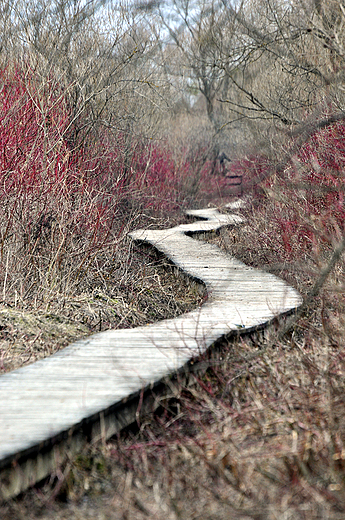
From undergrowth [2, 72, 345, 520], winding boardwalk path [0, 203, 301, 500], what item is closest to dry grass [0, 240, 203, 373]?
winding boardwalk path [0, 203, 301, 500]

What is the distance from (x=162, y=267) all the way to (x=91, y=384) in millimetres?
4377

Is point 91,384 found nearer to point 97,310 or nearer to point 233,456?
point 233,456

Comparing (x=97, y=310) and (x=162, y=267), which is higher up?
(x=97, y=310)

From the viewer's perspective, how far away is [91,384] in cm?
299

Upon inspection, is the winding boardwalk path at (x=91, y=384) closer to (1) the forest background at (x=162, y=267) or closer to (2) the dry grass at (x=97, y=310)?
(1) the forest background at (x=162, y=267)

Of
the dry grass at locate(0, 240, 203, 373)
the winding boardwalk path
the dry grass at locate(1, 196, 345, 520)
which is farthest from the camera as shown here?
the dry grass at locate(0, 240, 203, 373)

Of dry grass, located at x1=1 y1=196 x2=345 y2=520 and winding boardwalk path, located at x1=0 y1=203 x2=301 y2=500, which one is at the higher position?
winding boardwalk path, located at x1=0 y1=203 x2=301 y2=500

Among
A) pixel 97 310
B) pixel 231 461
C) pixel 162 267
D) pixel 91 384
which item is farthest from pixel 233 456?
pixel 162 267

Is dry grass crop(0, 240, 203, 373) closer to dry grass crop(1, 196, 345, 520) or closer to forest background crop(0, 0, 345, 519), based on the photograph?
forest background crop(0, 0, 345, 519)

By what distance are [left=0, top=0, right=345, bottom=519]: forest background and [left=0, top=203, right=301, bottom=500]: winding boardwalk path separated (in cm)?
12

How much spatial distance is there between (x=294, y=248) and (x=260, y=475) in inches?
173

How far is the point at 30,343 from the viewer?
401cm

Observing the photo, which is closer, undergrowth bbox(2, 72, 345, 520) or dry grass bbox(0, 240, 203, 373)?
undergrowth bbox(2, 72, 345, 520)

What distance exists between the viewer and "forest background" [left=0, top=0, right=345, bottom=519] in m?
2.43
